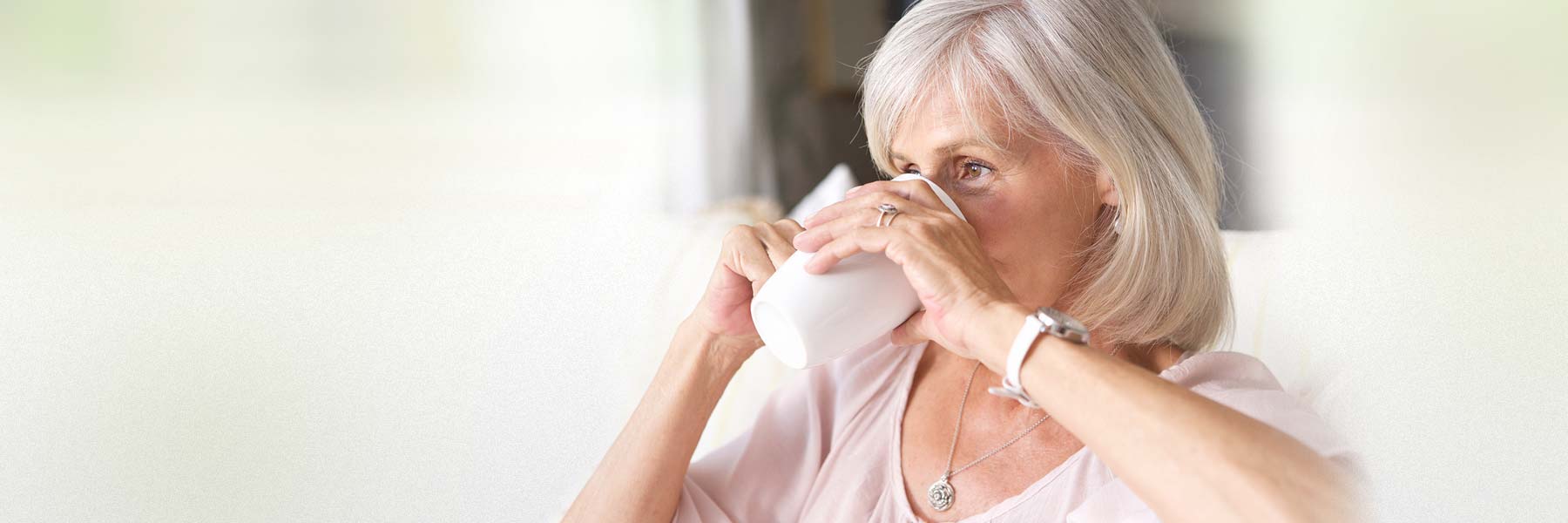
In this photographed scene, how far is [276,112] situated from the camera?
130 cm

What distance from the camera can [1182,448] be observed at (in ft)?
2.12

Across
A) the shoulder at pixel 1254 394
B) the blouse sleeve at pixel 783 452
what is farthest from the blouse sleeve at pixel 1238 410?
the blouse sleeve at pixel 783 452

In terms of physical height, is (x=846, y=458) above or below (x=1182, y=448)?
below

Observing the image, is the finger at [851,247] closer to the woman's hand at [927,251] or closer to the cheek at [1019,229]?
the woman's hand at [927,251]

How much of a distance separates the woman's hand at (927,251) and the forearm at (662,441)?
293 millimetres

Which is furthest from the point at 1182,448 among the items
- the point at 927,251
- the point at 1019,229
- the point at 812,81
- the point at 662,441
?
the point at 812,81

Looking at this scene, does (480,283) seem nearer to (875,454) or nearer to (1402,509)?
(875,454)

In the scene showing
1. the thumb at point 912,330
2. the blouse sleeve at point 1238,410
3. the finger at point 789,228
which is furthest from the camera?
the finger at point 789,228

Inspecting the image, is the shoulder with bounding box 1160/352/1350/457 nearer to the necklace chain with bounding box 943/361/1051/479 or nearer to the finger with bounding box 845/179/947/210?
the necklace chain with bounding box 943/361/1051/479

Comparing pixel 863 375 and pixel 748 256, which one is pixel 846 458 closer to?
pixel 863 375

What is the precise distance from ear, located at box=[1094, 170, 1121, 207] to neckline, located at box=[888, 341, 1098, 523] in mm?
264

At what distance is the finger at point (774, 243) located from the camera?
3.04ft

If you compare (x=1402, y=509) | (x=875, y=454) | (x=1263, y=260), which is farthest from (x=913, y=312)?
(x=1263, y=260)

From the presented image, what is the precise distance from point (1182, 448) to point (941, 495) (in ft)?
1.24
